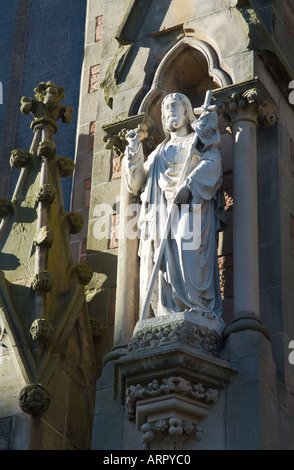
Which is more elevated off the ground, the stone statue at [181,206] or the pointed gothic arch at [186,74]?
the pointed gothic arch at [186,74]

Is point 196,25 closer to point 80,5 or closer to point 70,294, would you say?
point 70,294

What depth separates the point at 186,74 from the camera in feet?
42.2

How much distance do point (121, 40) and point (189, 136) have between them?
5.19 ft

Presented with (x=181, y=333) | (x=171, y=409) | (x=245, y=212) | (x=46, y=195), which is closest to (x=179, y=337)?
(x=181, y=333)

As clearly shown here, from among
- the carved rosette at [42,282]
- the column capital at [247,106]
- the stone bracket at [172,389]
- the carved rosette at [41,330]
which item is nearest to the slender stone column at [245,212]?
the column capital at [247,106]

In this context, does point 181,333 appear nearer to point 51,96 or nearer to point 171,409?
point 171,409

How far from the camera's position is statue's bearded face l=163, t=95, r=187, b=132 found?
11867mm

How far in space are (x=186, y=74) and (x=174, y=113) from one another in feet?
3.46

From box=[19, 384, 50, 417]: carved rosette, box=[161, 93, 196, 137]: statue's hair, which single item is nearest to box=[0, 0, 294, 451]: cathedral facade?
box=[19, 384, 50, 417]: carved rosette

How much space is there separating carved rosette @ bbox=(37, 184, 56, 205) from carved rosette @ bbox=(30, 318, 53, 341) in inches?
50.6

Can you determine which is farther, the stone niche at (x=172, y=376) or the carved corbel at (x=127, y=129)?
the carved corbel at (x=127, y=129)

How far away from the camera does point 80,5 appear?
16.2m

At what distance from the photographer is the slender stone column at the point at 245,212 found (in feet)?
35.9

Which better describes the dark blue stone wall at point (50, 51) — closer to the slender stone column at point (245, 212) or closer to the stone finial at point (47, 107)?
the stone finial at point (47, 107)
